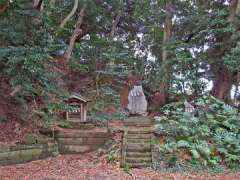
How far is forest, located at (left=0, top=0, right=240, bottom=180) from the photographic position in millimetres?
8219

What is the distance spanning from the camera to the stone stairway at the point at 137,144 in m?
8.59

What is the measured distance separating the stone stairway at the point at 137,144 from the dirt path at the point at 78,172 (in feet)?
1.33

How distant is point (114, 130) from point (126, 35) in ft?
36.5

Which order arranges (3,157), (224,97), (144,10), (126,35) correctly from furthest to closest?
(126,35)
(144,10)
(224,97)
(3,157)

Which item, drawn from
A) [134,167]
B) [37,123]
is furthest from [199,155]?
[37,123]

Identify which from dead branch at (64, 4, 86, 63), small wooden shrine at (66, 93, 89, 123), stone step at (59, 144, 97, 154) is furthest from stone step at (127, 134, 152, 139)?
dead branch at (64, 4, 86, 63)

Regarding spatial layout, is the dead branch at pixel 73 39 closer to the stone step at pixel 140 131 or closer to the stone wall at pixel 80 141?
the stone wall at pixel 80 141

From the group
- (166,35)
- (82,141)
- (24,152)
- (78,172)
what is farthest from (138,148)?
(166,35)

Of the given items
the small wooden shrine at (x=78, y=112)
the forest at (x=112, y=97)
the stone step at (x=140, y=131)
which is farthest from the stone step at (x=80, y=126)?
the stone step at (x=140, y=131)

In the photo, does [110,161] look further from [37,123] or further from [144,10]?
[144,10]

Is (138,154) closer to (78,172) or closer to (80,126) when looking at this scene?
(78,172)

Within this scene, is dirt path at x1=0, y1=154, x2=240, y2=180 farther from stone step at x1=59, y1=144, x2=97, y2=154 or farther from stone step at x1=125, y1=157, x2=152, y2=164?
stone step at x1=59, y1=144, x2=97, y2=154

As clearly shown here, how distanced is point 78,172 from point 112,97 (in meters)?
8.66

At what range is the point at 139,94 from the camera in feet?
36.0
